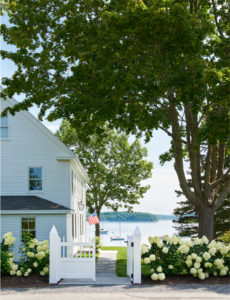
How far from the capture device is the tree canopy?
45.3 feet

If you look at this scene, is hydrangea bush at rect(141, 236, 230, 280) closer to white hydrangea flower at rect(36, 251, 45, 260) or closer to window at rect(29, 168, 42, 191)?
white hydrangea flower at rect(36, 251, 45, 260)

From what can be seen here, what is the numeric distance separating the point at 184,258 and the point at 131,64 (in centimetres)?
725

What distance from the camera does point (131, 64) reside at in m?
15.6

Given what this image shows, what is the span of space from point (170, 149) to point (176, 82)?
30.6 feet

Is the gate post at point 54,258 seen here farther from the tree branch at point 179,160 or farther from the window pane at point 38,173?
the window pane at point 38,173

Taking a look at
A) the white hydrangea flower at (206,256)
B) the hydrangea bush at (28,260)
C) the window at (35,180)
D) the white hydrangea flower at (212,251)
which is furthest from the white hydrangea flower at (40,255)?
the window at (35,180)

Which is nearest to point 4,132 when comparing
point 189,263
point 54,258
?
point 54,258

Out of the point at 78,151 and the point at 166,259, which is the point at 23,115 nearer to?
the point at 166,259

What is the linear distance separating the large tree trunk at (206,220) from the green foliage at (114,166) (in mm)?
22087

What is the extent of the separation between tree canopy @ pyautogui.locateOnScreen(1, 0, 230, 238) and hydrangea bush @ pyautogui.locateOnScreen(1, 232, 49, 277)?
5507 mm

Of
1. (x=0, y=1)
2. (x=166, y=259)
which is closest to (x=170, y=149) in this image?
(x=166, y=259)

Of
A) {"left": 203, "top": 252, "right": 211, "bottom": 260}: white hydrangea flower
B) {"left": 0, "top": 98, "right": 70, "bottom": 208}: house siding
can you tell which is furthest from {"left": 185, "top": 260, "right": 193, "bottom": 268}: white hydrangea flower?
{"left": 0, "top": 98, "right": 70, "bottom": 208}: house siding

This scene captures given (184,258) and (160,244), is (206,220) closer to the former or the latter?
(184,258)

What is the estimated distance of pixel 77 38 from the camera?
55.8ft
